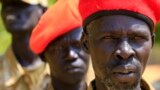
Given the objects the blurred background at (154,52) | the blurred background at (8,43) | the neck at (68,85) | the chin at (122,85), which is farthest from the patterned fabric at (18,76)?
the blurred background at (8,43)

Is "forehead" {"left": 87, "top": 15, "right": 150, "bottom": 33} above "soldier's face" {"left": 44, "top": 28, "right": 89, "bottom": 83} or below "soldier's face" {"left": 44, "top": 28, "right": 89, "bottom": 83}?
above

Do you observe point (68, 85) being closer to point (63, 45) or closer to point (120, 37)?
point (63, 45)

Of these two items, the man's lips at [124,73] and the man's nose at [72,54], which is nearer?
the man's lips at [124,73]

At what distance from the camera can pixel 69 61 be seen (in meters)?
4.61

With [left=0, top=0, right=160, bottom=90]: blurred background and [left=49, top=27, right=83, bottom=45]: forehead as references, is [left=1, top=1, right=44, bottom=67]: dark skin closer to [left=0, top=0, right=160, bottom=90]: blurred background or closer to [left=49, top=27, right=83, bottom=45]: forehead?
[left=49, top=27, right=83, bottom=45]: forehead

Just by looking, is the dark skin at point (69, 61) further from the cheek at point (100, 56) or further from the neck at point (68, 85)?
the cheek at point (100, 56)

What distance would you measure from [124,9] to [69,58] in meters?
1.28

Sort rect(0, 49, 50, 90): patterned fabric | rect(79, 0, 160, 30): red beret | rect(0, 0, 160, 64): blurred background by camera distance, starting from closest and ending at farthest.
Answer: rect(79, 0, 160, 30): red beret
rect(0, 49, 50, 90): patterned fabric
rect(0, 0, 160, 64): blurred background

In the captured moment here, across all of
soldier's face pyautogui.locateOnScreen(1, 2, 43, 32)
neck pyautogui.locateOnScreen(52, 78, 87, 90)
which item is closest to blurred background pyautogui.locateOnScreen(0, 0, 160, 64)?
soldier's face pyautogui.locateOnScreen(1, 2, 43, 32)

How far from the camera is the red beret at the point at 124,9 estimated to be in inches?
133

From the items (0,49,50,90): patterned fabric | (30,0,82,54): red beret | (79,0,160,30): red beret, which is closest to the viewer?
(79,0,160,30): red beret

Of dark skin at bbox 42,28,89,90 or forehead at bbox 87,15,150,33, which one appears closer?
forehead at bbox 87,15,150,33

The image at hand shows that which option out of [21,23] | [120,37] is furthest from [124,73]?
[21,23]

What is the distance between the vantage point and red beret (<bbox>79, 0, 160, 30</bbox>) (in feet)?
11.1
